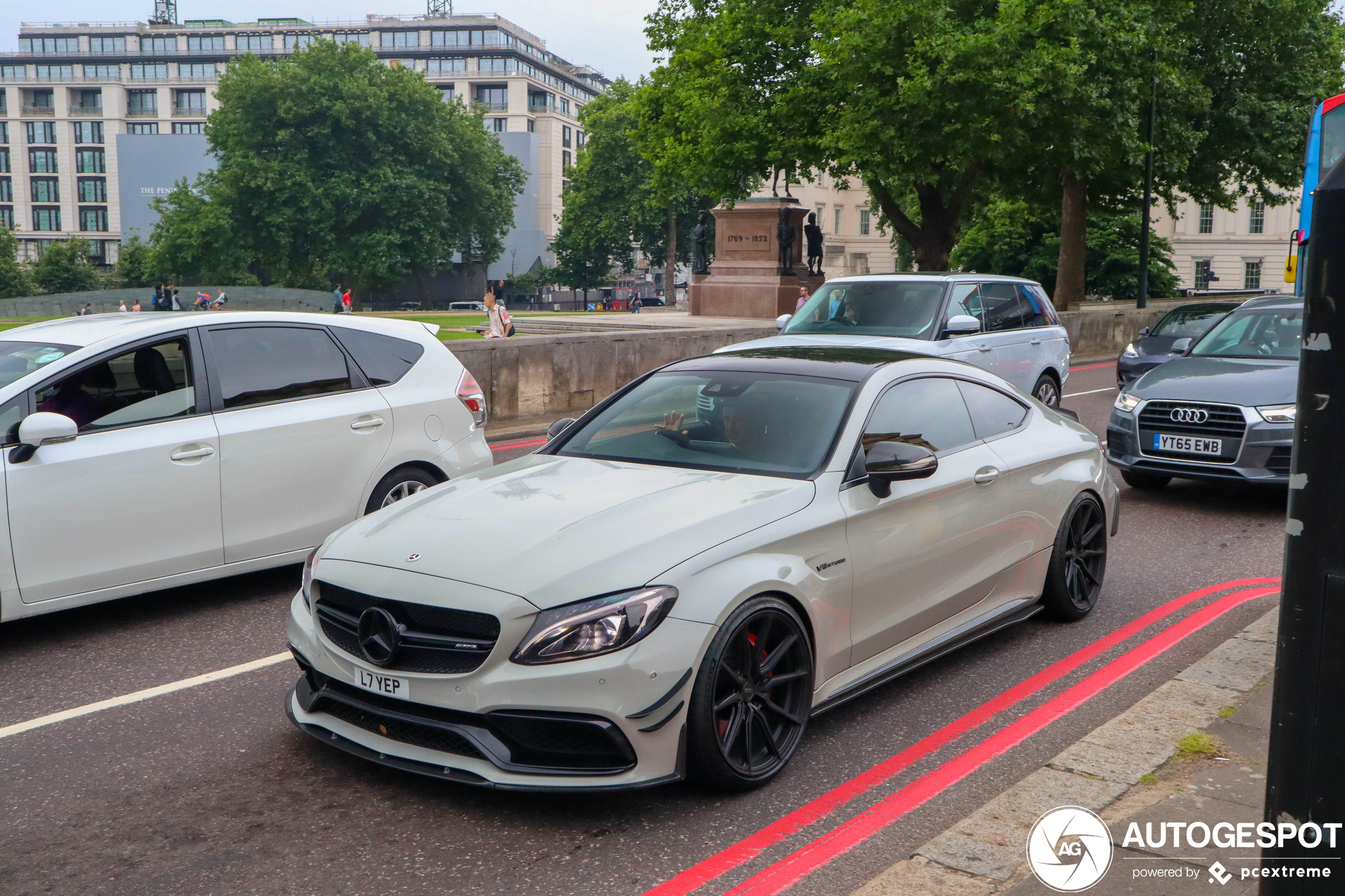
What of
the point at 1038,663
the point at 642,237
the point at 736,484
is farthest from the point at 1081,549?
the point at 642,237

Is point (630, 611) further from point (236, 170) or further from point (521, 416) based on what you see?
point (236, 170)

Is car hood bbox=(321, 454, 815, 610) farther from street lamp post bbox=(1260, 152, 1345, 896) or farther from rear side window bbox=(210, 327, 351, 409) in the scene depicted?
rear side window bbox=(210, 327, 351, 409)

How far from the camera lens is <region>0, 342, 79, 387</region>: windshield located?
6062 mm

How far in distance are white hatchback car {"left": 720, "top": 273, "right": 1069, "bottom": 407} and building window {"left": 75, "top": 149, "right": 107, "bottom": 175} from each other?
124 meters

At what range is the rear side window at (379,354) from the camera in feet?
24.5

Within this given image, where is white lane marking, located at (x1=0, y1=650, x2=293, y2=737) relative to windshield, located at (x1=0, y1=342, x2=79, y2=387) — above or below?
below

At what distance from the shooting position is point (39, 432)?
224 inches

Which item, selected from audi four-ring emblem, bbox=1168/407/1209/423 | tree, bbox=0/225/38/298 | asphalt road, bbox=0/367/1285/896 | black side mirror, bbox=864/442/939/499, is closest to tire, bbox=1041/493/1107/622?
asphalt road, bbox=0/367/1285/896

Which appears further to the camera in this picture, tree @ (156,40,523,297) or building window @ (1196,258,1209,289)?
building window @ (1196,258,1209,289)

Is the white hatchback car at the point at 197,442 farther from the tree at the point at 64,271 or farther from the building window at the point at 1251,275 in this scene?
the tree at the point at 64,271

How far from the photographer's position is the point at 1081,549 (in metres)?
6.52

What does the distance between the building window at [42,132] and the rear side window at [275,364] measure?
429 ft

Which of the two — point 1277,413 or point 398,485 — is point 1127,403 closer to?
point 1277,413

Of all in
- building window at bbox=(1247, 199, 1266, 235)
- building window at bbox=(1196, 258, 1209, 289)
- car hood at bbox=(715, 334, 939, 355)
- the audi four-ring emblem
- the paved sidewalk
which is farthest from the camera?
building window at bbox=(1247, 199, 1266, 235)
